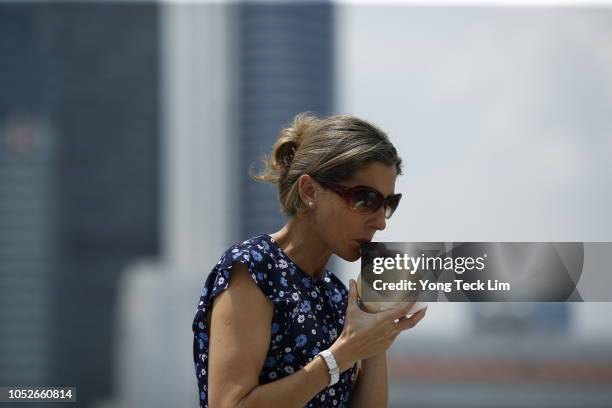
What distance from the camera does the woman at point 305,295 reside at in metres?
2.72

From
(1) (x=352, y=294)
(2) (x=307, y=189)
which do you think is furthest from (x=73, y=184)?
(1) (x=352, y=294)

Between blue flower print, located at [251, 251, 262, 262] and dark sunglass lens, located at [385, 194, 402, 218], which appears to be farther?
dark sunglass lens, located at [385, 194, 402, 218]

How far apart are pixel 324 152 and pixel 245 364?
62 cm

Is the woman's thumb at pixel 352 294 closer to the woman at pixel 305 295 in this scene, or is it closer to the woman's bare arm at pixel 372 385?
the woman at pixel 305 295

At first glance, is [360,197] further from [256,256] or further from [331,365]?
[331,365]

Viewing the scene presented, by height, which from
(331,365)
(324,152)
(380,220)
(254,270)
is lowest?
(331,365)

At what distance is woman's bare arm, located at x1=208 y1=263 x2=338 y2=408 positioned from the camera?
2693mm

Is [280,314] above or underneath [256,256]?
underneath

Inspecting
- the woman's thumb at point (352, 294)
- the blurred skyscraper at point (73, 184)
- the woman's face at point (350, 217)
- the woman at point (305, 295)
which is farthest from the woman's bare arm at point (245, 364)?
the blurred skyscraper at point (73, 184)

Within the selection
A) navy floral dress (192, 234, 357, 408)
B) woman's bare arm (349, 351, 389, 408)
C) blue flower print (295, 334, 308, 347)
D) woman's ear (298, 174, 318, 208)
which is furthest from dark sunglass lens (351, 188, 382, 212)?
woman's bare arm (349, 351, 389, 408)

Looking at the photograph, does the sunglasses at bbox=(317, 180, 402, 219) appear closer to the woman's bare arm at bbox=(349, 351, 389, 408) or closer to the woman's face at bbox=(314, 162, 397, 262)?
the woman's face at bbox=(314, 162, 397, 262)

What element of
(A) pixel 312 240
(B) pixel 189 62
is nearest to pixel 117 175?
(B) pixel 189 62

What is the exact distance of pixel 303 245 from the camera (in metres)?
2.97

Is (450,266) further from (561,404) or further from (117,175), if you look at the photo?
(117,175)
